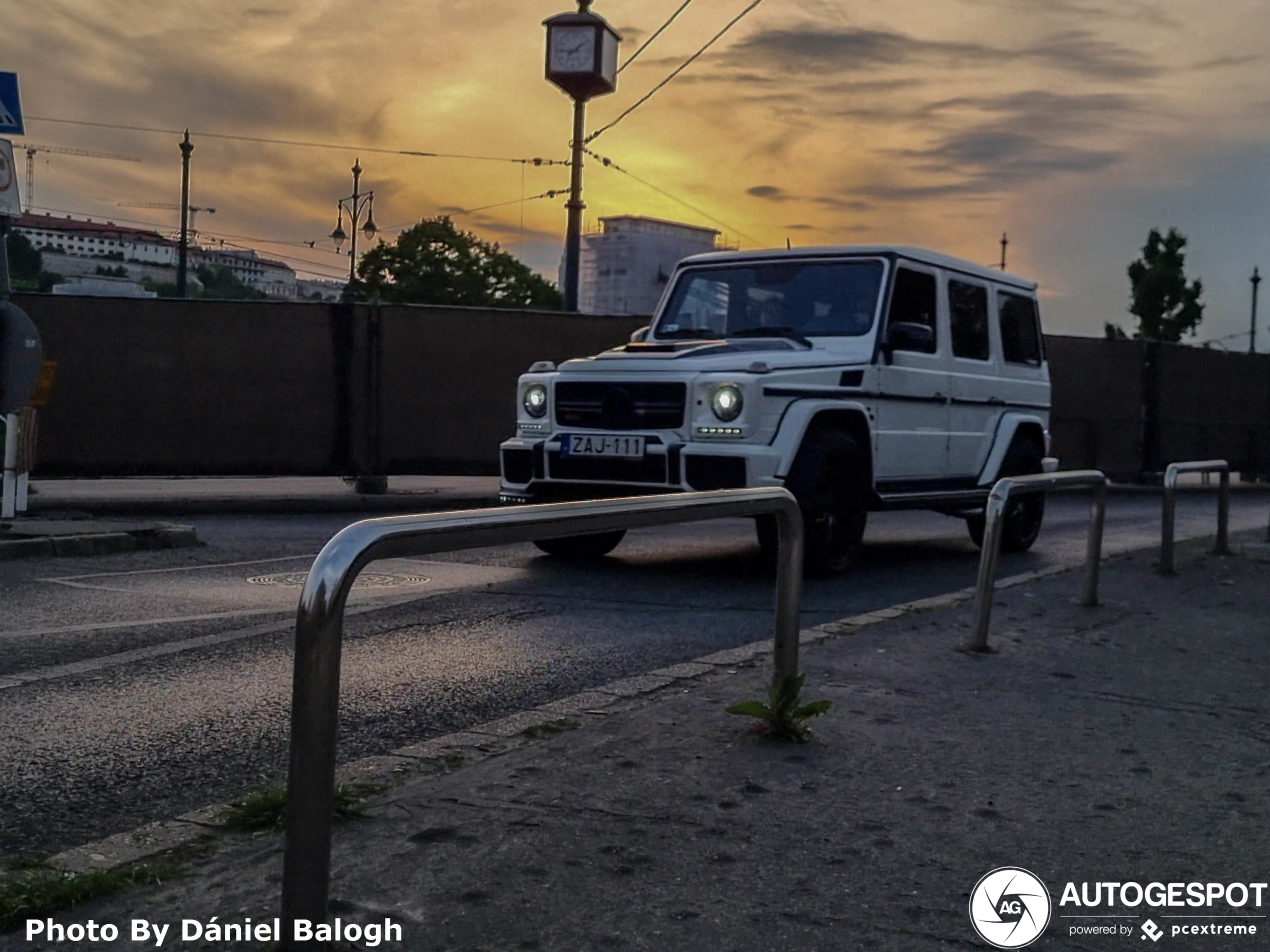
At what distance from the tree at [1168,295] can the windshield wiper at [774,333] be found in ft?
187

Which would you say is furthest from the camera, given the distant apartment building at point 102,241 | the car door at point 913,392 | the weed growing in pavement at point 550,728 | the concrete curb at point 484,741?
the distant apartment building at point 102,241

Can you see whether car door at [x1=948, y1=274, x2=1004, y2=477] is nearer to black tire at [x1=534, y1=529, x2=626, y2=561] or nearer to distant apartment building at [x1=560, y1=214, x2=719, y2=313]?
black tire at [x1=534, y1=529, x2=626, y2=561]

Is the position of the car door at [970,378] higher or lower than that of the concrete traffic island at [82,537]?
higher

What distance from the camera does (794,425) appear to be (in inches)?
364

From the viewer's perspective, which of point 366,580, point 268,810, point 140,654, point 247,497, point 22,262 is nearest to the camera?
point 268,810

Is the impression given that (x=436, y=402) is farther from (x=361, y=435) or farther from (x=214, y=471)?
(x=214, y=471)

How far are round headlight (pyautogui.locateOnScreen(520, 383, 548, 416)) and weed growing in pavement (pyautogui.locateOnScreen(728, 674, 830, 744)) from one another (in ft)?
17.6

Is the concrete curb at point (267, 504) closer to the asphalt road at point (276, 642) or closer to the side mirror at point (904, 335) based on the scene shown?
the asphalt road at point (276, 642)

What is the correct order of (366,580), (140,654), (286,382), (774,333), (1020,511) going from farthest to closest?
(286,382) < (1020,511) < (774,333) < (366,580) < (140,654)

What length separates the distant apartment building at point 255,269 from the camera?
211ft

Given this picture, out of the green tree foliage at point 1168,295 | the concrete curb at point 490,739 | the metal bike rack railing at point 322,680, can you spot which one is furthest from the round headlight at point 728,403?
the green tree foliage at point 1168,295

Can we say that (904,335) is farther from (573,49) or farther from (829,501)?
(573,49)

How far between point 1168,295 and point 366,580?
200 feet

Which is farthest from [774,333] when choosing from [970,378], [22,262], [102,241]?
[102,241]
